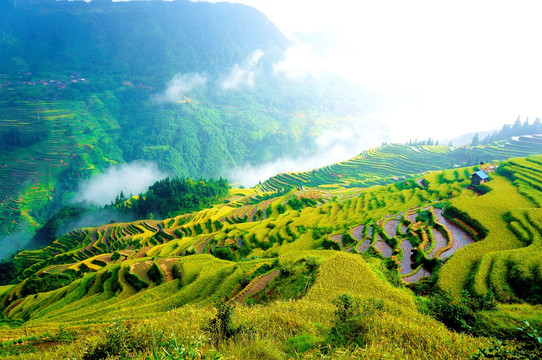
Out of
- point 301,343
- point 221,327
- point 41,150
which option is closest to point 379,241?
point 301,343

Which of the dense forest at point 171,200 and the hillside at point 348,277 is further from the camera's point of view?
the dense forest at point 171,200

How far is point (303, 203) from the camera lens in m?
55.1

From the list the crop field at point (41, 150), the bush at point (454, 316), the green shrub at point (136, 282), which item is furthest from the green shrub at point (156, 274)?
the crop field at point (41, 150)

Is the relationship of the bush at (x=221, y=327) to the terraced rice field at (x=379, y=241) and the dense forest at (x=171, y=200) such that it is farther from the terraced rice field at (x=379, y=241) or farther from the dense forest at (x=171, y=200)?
the dense forest at (x=171, y=200)

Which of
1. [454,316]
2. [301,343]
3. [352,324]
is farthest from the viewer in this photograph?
[454,316]

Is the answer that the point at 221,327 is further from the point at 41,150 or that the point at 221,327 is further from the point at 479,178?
the point at 41,150

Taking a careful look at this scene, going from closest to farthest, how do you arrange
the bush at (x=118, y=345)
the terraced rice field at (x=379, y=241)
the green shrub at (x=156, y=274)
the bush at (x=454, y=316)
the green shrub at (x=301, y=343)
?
the bush at (x=118, y=345)
the green shrub at (x=301, y=343)
the bush at (x=454, y=316)
the terraced rice field at (x=379, y=241)
the green shrub at (x=156, y=274)

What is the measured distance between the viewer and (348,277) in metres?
14.0

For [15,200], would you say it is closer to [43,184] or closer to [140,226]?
[43,184]

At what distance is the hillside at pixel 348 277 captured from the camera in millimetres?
7973

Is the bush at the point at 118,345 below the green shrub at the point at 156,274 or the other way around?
the other way around

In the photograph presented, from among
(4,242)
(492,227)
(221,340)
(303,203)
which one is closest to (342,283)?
(221,340)

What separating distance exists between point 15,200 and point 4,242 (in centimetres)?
2089

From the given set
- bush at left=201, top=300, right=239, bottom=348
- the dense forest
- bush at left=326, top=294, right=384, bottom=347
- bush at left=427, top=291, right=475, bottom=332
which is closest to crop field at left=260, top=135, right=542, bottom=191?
the dense forest
